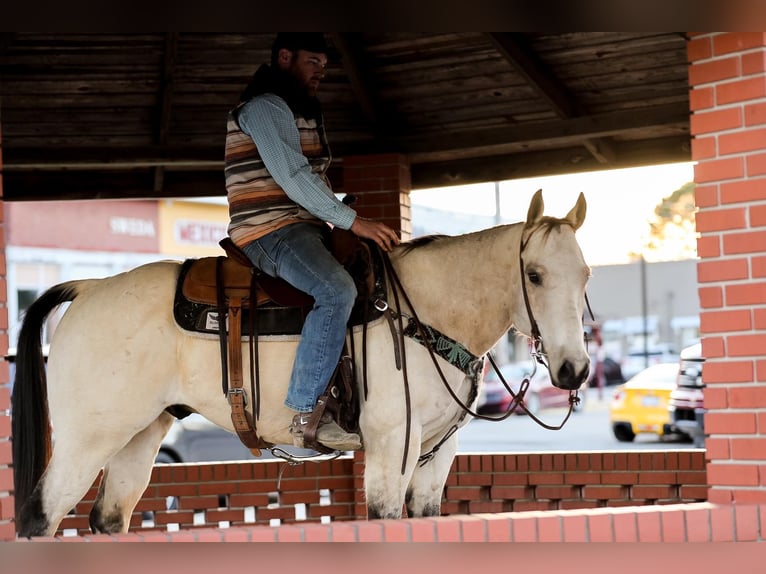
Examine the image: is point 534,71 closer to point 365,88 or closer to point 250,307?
point 365,88

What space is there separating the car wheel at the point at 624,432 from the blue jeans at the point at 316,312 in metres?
16.6

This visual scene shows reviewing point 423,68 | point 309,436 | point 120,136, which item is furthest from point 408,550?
point 120,136

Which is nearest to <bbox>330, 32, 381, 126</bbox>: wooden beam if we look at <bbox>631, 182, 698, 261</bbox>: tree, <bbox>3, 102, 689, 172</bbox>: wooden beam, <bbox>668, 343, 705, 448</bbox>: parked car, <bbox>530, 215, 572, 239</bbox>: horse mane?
<bbox>3, 102, 689, 172</bbox>: wooden beam

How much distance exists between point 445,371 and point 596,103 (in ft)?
10.4

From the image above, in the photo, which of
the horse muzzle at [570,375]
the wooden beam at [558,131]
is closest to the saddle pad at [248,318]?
the horse muzzle at [570,375]

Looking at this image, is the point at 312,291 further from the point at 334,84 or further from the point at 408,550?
the point at 334,84

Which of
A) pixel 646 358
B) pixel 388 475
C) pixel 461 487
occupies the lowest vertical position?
pixel 646 358

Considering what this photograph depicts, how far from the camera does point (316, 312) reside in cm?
475

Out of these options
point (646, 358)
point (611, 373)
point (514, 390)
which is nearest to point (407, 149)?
point (514, 390)

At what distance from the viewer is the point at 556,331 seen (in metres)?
4.63

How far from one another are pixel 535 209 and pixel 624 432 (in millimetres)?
16757

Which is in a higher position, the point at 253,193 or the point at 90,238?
the point at 90,238

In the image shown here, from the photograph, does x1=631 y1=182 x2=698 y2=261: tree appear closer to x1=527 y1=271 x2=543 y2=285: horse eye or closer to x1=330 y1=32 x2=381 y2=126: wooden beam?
x1=330 y1=32 x2=381 y2=126: wooden beam

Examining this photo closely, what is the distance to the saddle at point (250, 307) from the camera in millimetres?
4973
